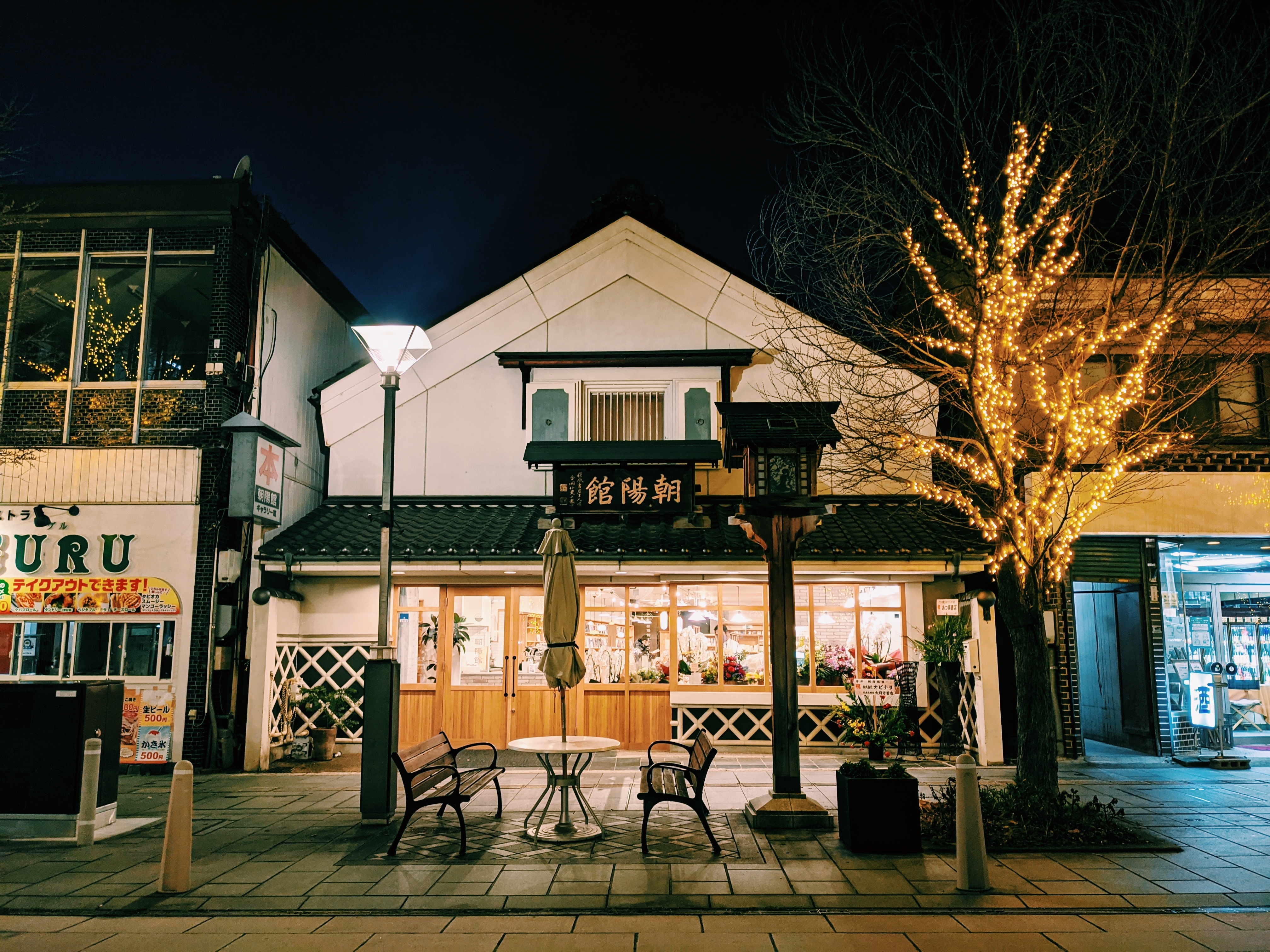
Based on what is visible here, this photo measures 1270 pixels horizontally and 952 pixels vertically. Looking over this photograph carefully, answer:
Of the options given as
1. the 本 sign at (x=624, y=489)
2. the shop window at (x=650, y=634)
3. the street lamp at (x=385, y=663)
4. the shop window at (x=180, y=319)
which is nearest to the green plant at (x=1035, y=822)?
the shop window at (x=650, y=634)

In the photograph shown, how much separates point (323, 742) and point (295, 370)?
21.3 feet

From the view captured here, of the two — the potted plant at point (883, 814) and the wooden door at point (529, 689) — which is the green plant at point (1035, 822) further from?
the wooden door at point (529, 689)

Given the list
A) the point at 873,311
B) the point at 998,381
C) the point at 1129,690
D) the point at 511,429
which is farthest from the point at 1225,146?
the point at 511,429

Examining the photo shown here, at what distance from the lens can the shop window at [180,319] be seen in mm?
13594

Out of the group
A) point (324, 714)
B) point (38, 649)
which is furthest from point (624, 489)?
point (38, 649)

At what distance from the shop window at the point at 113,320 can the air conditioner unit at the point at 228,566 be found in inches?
137

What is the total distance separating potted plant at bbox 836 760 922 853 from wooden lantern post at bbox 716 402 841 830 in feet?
3.37

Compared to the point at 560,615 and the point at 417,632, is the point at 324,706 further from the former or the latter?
the point at 560,615

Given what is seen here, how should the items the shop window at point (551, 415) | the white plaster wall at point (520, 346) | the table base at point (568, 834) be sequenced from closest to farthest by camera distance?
the table base at point (568, 834), the shop window at point (551, 415), the white plaster wall at point (520, 346)

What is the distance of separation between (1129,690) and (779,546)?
9.24 m

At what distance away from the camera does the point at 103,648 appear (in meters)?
12.7

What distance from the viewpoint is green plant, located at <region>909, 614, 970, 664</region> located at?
12945 mm

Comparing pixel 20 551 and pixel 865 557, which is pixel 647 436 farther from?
pixel 20 551

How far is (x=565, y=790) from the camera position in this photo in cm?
867
